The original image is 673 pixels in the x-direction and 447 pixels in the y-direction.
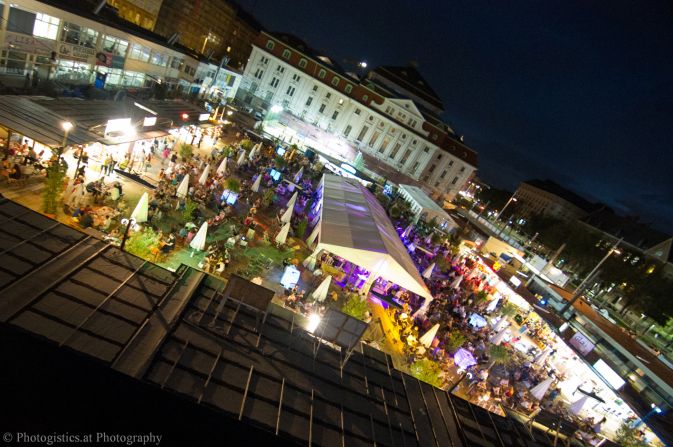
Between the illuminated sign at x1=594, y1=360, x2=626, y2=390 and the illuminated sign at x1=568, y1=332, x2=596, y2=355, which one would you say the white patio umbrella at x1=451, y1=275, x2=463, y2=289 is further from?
the illuminated sign at x1=594, y1=360, x2=626, y2=390

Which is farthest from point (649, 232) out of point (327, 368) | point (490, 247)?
point (327, 368)

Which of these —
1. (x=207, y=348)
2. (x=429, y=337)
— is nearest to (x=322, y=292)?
(x=429, y=337)

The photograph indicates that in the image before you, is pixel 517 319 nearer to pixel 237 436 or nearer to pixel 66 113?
pixel 237 436

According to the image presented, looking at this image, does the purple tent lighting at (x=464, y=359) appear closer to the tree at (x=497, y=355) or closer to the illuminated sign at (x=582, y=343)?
the tree at (x=497, y=355)

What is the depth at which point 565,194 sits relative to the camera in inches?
3787

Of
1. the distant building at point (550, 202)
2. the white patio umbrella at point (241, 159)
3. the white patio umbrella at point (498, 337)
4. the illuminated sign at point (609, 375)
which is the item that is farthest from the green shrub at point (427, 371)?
the distant building at point (550, 202)

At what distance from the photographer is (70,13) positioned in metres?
19.9

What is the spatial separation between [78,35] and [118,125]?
35.8 ft

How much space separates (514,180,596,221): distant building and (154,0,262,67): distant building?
7963 centimetres

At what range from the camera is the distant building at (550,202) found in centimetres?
9050

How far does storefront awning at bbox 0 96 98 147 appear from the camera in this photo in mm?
11930

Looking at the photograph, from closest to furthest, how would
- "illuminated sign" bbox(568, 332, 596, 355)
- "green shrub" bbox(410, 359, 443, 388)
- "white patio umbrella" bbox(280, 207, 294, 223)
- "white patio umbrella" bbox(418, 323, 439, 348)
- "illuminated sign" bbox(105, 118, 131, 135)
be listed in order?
"green shrub" bbox(410, 359, 443, 388) → "illuminated sign" bbox(105, 118, 131, 135) → "white patio umbrella" bbox(418, 323, 439, 348) → "illuminated sign" bbox(568, 332, 596, 355) → "white patio umbrella" bbox(280, 207, 294, 223)

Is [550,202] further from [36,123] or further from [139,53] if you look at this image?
[36,123]

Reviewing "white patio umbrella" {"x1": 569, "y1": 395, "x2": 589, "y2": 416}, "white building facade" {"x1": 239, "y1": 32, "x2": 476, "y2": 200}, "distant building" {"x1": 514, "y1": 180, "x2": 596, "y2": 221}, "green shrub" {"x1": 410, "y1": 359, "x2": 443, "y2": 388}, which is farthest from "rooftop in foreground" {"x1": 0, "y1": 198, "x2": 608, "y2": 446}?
"distant building" {"x1": 514, "y1": 180, "x2": 596, "y2": 221}
